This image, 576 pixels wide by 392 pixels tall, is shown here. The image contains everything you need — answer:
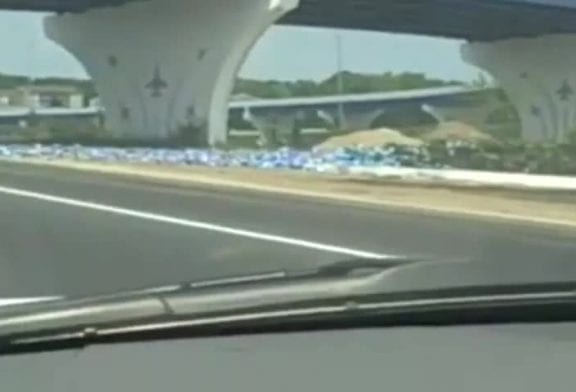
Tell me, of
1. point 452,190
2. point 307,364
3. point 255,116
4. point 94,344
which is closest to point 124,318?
point 94,344

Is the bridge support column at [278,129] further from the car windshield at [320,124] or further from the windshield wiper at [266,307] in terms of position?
the windshield wiper at [266,307]

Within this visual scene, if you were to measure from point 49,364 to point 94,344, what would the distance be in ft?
0.41

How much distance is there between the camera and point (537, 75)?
4523 millimetres

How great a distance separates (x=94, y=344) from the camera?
3385 millimetres

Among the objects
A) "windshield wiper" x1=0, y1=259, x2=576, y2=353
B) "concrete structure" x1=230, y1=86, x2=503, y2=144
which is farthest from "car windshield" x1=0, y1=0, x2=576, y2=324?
"windshield wiper" x1=0, y1=259, x2=576, y2=353

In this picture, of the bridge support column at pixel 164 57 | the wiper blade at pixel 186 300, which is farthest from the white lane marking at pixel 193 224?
the wiper blade at pixel 186 300

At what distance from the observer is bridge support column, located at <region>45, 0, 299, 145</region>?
14.9ft

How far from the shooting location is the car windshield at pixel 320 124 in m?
4.25

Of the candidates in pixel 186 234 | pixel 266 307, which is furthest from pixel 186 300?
pixel 186 234

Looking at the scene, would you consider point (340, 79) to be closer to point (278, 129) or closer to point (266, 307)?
point (278, 129)

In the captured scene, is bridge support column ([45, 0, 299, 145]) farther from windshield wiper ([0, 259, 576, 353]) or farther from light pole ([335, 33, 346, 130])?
windshield wiper ([0, 259, 576, 353])

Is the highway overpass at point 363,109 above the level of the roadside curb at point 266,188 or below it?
above

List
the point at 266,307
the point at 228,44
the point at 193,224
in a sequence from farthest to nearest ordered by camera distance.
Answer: the point at 193,224 < the point at 228,44 < the point at 266,307

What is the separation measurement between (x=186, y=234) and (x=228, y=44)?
883mm
